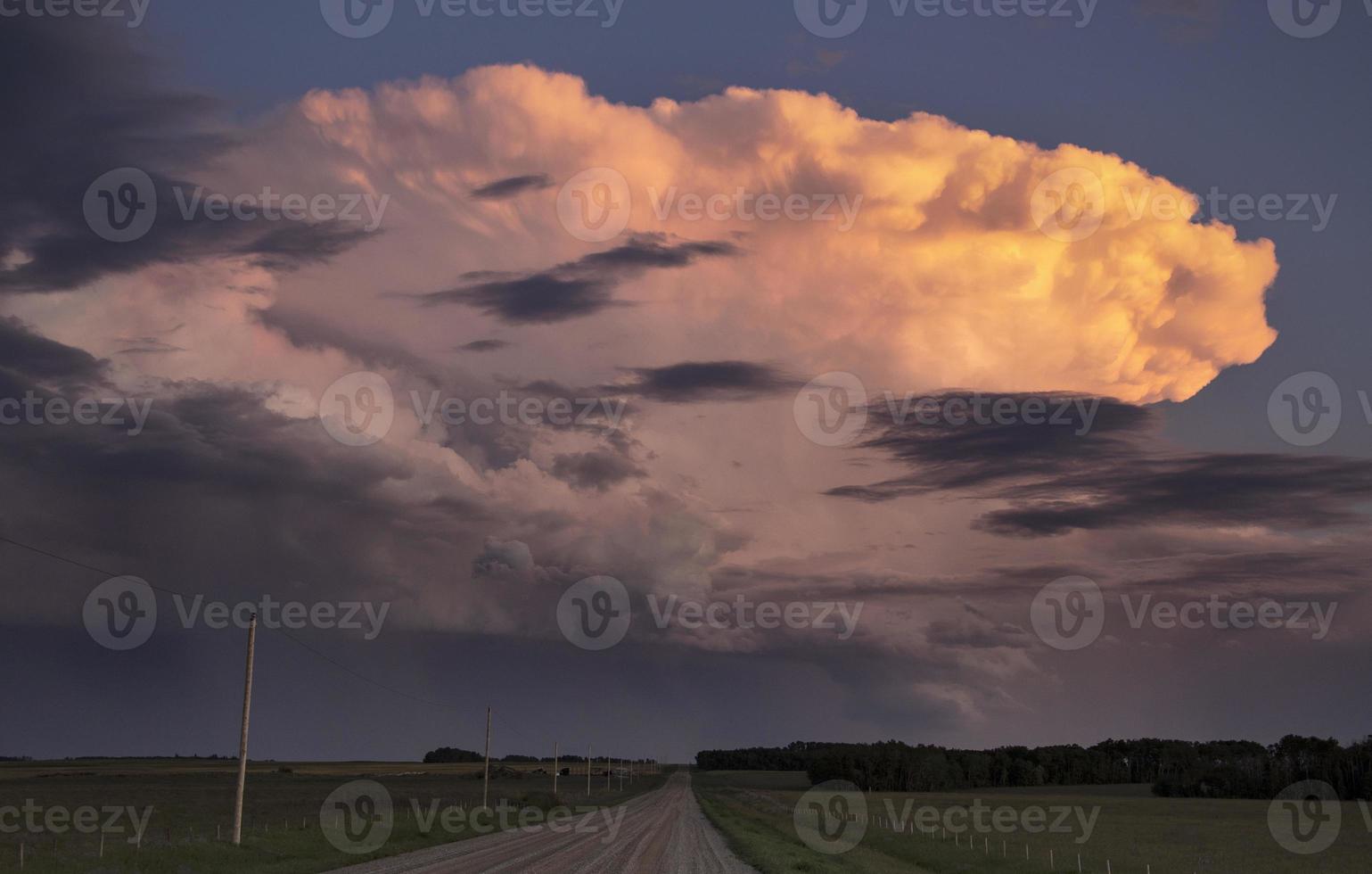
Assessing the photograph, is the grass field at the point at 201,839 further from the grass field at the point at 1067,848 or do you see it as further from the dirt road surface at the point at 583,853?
the grass field at the point at 1067,848

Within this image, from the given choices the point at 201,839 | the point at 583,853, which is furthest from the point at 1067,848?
the point at 201,839

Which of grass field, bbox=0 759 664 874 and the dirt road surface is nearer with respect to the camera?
grass field, bbox=0 759 664 874

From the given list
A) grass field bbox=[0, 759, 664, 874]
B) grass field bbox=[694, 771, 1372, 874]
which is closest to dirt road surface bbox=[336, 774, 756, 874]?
grass field bbox=[694, 771, 1372, 874]

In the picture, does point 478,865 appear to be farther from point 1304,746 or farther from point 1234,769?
point 1304,746

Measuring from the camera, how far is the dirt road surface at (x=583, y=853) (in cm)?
4006

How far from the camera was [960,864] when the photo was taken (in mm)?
53500

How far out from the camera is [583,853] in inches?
1881

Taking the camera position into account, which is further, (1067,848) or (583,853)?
(1067,848)

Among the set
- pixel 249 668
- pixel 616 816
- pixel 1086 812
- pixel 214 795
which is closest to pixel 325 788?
pixel 214 795

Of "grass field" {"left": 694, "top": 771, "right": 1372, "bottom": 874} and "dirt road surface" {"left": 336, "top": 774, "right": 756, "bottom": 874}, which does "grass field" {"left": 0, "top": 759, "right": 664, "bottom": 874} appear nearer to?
"dirt road surface" {"left": 336, "top": 774, "right": 756, "bottom": 874}

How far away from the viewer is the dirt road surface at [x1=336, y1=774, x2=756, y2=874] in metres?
40.1

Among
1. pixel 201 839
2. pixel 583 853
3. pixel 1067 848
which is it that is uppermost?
pixel 201 839

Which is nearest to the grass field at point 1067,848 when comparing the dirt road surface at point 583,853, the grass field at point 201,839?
the dirt road surface at point 583,853

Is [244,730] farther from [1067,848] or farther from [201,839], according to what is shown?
[1067,848]
